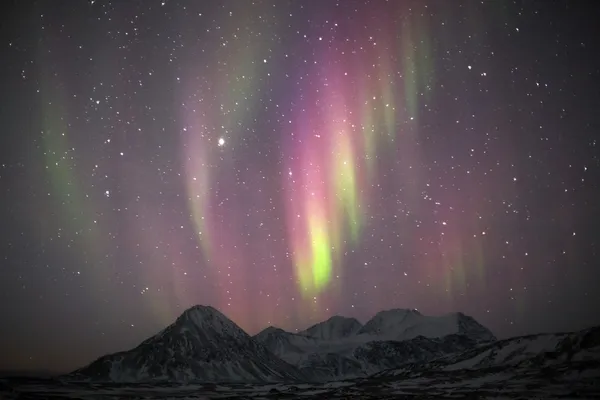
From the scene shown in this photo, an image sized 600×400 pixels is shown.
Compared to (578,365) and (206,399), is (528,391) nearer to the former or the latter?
(578,365)

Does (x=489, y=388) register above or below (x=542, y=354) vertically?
below

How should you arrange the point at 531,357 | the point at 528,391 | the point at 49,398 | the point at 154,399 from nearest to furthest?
the point at 528,391
the point at 49,398
the point at 154,399
the point at 531,357

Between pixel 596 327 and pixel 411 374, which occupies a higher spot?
pixel 596 327

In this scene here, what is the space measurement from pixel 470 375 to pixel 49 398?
13052cm

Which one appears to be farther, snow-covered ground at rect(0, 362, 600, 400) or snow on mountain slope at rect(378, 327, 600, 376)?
snow on mountain slope at rect(378, 327, 600, 376)

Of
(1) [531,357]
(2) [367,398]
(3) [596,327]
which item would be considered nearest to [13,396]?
(2) [367,398]

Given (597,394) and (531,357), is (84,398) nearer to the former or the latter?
(597,394)

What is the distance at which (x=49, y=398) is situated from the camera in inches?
4498

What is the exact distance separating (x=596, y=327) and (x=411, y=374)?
74.5m

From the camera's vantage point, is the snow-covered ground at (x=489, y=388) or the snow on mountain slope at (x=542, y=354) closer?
the snow-covered ground at (x=489, y=388)

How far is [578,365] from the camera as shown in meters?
137

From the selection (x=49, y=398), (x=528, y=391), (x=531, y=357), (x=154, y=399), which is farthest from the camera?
(x=531, y=357)

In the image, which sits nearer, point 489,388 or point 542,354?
point 489,388

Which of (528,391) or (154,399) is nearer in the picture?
(528,391)
